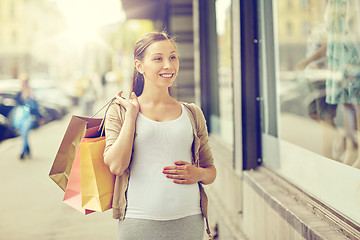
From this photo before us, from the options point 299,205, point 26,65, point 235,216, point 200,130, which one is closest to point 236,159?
point 235,216

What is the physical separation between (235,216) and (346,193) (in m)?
1.84

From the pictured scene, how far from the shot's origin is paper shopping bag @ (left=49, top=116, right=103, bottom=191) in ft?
7.25

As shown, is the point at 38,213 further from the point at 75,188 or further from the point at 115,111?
the point at 115,111

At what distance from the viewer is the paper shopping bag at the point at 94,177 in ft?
6.86

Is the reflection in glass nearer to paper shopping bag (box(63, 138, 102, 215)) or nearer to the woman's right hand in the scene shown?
the woman's right hand

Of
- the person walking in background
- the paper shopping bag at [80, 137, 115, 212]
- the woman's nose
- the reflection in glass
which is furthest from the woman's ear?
the reflection in glass

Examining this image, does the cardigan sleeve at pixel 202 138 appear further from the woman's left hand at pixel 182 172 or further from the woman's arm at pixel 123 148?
the woman's arm at pixel 123 148

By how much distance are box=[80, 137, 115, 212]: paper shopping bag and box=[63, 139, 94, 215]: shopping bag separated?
55mm

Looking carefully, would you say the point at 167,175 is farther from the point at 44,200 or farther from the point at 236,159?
the point at 44,200

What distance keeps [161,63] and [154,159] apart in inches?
17.7

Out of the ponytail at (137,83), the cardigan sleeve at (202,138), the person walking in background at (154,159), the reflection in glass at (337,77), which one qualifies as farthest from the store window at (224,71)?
the person walking in background at (154,159)

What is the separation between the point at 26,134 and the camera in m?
10.2

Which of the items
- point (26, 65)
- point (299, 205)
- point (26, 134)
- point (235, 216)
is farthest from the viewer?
point (26, 65)

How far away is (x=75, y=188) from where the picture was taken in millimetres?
2193
